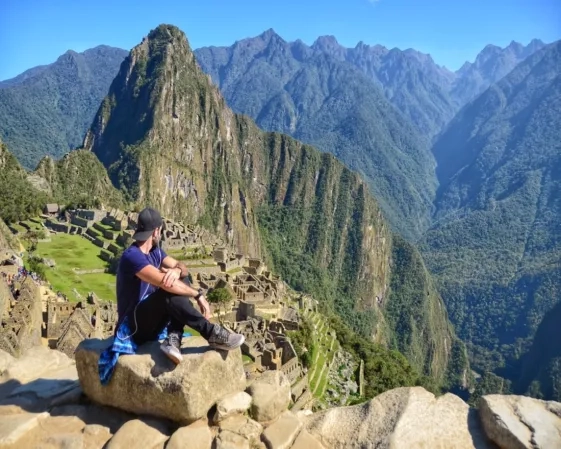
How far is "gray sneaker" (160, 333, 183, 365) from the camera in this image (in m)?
7.25

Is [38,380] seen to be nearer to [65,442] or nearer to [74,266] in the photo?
[65,442]

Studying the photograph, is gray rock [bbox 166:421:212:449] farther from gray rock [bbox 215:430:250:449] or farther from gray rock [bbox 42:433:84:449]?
gray rock [bbox 42:433:84:449]

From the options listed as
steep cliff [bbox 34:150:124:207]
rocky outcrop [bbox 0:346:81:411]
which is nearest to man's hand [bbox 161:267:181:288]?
rocky outcrop [bbox 0:346:81:411]

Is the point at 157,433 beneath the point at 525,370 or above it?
above

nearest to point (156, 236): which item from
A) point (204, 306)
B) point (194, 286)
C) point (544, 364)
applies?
point (204, 306)

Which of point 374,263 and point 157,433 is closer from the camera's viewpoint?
point 157,433

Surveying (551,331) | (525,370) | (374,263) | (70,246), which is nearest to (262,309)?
(70,246)

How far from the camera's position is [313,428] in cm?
765

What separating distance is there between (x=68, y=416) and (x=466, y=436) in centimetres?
570

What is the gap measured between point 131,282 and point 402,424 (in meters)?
4.37

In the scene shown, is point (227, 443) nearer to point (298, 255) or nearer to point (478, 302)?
point (298, 255)

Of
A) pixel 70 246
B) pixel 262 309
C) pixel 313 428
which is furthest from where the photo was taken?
pixel 70 246

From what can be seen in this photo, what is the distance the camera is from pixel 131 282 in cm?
778

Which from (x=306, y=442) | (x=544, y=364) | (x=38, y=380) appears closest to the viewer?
(x=306, y=442)
